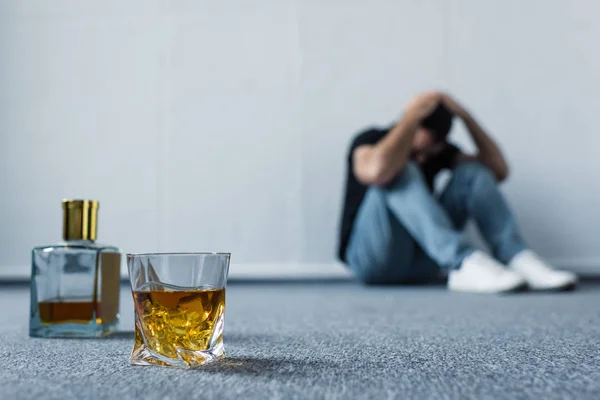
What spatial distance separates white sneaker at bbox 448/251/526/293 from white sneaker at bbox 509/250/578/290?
10 cm

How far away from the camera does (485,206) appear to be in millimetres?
1842

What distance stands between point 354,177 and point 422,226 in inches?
13.2

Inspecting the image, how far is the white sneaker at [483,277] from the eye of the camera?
4.81 feet

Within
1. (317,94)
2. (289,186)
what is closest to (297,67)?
(317,94)

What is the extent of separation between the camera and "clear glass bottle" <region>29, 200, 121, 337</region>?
0.68m

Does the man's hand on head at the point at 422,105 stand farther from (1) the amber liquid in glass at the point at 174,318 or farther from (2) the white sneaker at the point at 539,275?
(1) the amber liquid in glass at the point at 174,318

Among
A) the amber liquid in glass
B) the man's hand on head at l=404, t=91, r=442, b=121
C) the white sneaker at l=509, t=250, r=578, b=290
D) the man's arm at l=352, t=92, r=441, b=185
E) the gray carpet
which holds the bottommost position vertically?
the white sneaker at l=509, t=250, r=578, b=290

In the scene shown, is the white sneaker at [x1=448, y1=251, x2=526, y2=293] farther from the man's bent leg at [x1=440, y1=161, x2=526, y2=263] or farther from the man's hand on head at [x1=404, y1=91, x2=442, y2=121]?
the man's hand on head at [x1=404, y1=91, x2=442, y2=121]

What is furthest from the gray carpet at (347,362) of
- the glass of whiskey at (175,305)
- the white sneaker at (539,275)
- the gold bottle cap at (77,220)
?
the white sneaker at (539,275)

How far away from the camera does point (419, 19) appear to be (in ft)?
8.06

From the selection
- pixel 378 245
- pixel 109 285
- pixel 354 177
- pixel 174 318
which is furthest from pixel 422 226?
Result: pixel 174 318

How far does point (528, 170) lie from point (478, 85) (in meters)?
0.42

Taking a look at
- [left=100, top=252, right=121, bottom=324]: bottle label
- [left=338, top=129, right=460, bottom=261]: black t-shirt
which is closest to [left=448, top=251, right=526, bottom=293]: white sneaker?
[left=338, top=129, right=460, bottom=261]: black t-shirt

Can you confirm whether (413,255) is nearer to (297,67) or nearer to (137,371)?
(297,67)
